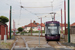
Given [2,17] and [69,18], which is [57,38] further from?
[2,17]

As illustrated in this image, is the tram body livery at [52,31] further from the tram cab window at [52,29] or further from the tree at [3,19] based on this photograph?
the tree at [3,19]

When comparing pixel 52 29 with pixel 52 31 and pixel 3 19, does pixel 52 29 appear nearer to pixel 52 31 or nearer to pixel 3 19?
pixel 52 31

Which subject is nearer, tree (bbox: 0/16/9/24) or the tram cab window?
the tram cab window

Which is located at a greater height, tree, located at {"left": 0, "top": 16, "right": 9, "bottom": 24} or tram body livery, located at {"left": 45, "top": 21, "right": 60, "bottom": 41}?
tree, located at {"left": 0, "top": 16, "right": 9, "bottom": 24}

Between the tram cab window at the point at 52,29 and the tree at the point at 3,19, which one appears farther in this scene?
the tree at the point at 3,19

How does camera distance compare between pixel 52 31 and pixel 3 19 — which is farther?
pixel 3 19

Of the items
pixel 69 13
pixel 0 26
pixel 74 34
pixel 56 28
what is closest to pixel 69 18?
pixel 69 13

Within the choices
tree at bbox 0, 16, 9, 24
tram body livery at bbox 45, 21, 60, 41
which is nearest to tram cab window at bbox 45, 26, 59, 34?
tram body livery at bbox 45, 21, 60, 41

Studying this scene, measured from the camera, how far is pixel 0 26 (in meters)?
31.5

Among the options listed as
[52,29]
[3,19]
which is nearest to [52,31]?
[52,29]

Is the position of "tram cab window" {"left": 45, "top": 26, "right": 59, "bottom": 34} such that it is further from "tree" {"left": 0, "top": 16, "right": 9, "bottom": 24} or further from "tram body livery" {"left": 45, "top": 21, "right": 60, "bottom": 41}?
"tree" {"left": 0, "top": 16, "right": 9, "bottom": 24}

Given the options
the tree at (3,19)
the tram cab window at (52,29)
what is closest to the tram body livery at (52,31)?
the tram cab window at (52,29)

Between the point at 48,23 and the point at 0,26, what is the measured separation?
972cm

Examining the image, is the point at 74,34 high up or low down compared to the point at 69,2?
down
